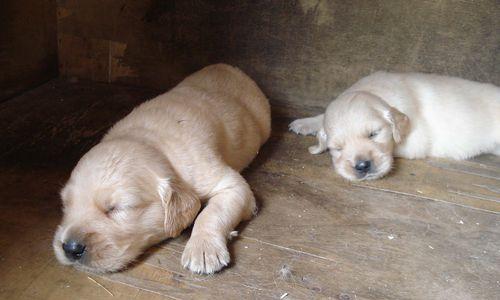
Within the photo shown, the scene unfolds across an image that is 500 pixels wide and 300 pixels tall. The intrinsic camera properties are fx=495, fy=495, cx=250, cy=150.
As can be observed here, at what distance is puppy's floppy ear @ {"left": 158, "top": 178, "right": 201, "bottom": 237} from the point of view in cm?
231

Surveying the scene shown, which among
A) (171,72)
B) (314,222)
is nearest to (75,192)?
(314,222)

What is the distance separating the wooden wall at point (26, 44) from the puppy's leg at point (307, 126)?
218cm

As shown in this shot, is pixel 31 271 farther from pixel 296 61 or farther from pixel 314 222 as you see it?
pixel 296 61

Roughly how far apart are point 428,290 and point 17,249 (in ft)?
6.34

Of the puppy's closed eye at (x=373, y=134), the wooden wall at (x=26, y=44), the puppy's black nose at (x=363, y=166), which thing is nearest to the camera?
the puppy's black nose at (x=363, y=166)

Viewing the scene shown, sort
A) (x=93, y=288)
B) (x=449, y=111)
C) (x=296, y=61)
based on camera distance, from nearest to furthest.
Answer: (x=93, y=288) → (x=449, y=111) → (x=296, y=61)

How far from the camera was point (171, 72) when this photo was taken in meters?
4.37

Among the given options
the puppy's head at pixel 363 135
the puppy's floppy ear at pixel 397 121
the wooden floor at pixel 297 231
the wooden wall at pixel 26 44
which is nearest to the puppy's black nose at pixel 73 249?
the wooden floor at pixel 297 231

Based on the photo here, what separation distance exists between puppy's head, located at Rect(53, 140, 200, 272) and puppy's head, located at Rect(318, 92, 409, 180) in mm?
1263

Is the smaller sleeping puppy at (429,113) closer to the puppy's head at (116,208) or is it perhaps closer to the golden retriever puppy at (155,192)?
the golden retriever puppy at (155,192)

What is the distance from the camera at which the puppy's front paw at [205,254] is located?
7.38 ft

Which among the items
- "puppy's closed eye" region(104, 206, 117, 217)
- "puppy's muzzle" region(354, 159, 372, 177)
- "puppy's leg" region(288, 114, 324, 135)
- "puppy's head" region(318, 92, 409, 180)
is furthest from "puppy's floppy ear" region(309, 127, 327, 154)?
"puppy's closed eye" region(104, 206, 117, 217)

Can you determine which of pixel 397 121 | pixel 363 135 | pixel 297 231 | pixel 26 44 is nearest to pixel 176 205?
pixel 297 231

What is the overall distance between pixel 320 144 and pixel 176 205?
1.49 m
